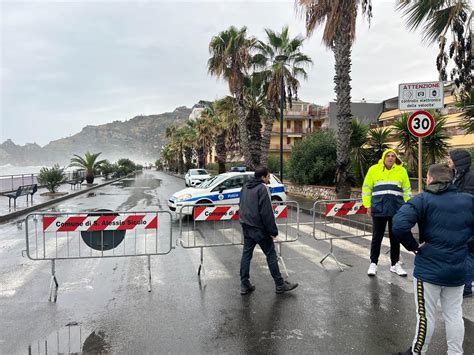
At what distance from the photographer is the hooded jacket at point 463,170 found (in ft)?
14.0

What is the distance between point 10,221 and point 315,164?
12.8m

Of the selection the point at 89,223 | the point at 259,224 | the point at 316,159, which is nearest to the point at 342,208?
the point at 259,224

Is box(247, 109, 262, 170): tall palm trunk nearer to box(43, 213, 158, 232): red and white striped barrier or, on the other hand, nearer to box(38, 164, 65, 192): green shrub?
box(38, 164, 65, 192): green shrub

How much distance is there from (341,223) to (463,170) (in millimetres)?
4555

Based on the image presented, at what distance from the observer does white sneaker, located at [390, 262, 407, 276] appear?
5.80 metres

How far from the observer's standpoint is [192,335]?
386 cm

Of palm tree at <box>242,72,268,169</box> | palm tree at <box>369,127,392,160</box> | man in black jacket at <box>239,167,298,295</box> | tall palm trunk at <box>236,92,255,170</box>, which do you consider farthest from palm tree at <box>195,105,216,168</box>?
man in black jacket at <box>239,167,298,295</box>

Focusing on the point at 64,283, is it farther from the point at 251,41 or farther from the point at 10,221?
the point at 251,41

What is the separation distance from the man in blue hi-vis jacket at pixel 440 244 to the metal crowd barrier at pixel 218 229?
2.95m

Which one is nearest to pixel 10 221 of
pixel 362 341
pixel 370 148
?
pixel 362 341

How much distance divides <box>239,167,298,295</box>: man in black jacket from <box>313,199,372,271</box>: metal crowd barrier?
68.1 inches

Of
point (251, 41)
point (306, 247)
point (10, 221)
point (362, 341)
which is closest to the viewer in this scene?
point (362, 341)

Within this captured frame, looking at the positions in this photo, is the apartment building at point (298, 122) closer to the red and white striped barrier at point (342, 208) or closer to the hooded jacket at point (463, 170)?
the red and white striped barrier at point (342, 208)

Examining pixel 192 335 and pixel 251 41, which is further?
pixel 251 41
